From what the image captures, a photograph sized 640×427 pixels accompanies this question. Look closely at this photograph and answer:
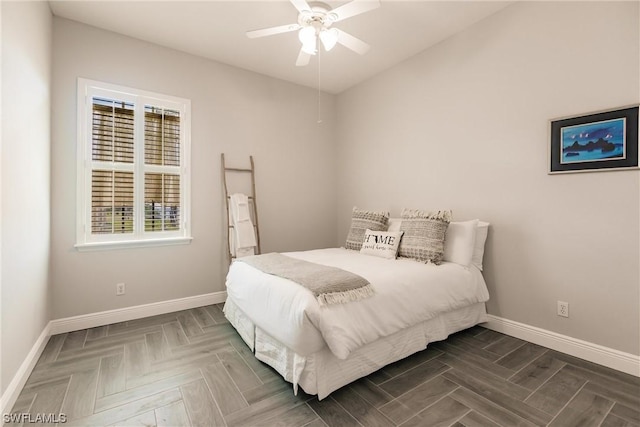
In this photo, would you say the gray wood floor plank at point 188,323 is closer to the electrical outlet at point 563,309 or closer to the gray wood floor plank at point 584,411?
the gray wood floor plank at point 584,411

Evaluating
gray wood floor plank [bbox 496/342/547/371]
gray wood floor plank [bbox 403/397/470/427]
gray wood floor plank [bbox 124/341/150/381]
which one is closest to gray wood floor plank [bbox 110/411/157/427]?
gray wood floor plank [bbox 124/341/150/381]

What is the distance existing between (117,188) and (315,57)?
2555mm

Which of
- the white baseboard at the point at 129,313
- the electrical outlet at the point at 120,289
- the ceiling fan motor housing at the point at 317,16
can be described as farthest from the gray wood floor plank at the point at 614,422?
the electrical outlet at the point at 120,289

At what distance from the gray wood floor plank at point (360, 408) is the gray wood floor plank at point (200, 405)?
2.19ft

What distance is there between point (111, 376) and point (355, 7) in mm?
3007

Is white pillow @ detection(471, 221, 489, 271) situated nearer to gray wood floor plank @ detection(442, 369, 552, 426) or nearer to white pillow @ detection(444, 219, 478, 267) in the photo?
white pillow @ detection(444, 219, 478, 267)

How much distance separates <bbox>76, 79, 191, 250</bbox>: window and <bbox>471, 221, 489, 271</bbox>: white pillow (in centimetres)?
295

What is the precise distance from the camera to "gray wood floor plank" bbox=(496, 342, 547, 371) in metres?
2.11

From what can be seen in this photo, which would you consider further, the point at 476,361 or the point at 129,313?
the point at 129,313

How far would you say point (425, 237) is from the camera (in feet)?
8.79

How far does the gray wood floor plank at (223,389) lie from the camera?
A: 5.53ft

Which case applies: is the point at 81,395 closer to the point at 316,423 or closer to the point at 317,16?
the point at 316,423

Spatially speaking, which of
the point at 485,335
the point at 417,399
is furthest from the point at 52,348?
the point at 485,335

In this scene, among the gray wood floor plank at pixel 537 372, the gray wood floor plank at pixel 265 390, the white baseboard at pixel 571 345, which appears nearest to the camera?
the gray wood floor plank at pixel 265 390
